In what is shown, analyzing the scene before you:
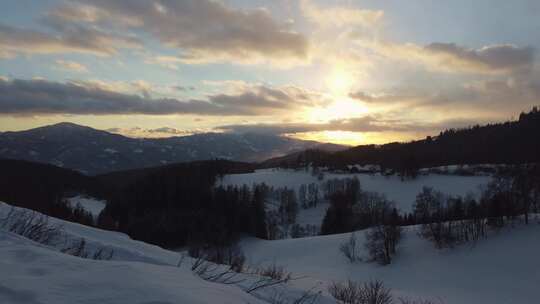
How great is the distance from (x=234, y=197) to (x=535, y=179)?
54476 mm

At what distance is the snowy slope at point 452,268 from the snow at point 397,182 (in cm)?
6329

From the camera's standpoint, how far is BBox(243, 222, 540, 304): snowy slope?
37.6 meters

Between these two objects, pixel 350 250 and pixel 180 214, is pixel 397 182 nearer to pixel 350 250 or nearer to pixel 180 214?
pixel 350 250

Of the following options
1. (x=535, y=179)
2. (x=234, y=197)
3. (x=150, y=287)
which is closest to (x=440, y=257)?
(x=535, y=179)

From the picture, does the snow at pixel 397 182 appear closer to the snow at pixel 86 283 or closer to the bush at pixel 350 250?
the bush at pixel 350 250

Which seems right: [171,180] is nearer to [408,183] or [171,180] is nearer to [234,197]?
[234,197]

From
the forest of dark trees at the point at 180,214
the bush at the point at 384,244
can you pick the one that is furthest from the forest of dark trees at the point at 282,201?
the bush at the point at 384,244

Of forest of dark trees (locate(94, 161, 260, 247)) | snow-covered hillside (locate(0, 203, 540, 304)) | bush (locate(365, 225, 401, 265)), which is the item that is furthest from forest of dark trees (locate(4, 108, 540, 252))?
snow-covered hillside (locate(0, 203, 540, 304))

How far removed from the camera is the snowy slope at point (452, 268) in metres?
37.6

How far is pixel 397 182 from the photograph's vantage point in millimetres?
141250

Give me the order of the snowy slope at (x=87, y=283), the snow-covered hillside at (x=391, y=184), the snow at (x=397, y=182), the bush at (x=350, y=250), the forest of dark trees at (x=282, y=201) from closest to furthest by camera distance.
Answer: the snowy slope at (x=87, y=283)
the forest of dark trees at (x=282, y=201)
the bush at (x=350, y=250)
the snow-covered hillside at (x=391, y=184)
the snow at (x=397, y=182)

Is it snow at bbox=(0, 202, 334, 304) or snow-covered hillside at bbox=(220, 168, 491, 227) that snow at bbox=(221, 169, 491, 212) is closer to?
snow-covered hillside at bbox=(220, 168, 491, 227)

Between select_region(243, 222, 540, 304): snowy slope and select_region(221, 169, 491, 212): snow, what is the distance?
208 ft

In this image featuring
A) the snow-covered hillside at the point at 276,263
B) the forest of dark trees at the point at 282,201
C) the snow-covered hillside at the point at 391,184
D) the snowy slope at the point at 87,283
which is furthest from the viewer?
the snow-covered hillside at the point at 391,184
